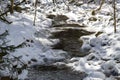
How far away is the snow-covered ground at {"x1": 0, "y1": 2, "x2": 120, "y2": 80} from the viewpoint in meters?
10.7

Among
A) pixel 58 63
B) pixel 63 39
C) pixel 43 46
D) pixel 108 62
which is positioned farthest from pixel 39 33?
pixel 108 62

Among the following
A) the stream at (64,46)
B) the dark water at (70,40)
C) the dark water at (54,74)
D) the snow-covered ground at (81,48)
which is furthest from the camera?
the dark water at (70,40)

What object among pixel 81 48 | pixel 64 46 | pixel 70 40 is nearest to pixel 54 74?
pixel 81 48

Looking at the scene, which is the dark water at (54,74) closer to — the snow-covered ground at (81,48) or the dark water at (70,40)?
the snow-covered ground at (81,48)

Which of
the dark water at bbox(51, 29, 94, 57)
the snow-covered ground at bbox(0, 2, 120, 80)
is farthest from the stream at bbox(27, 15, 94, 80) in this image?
the snow-covered ground at bbox(0, 2, 120, 80)

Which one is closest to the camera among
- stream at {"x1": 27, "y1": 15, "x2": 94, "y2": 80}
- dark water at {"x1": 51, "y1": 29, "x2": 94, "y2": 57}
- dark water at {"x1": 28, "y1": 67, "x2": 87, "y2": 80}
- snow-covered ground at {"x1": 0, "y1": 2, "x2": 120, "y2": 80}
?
dark water at {"x1": 28, "y1": 67, "x2": 87, "y2": 80}

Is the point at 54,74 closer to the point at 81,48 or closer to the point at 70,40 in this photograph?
the point at 81,48

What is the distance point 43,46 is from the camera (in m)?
13.7

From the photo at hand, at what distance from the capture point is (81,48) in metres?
13.8

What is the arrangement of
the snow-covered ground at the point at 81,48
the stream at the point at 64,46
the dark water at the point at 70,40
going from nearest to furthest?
the stream at the point at 64,46 → the snow-covered ground at the point at 81,48 → the dark water at the point at 70,40

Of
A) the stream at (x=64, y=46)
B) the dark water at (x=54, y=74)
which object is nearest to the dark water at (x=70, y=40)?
the stream at (x=64, y=46)

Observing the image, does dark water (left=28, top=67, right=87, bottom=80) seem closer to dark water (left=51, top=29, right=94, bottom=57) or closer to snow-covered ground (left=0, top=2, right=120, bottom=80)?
snow-covered ground (left=0, top=2, right=120, bottom=80)

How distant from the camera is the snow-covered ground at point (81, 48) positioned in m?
10.7

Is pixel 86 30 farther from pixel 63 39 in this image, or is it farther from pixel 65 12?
pixel 65 12
